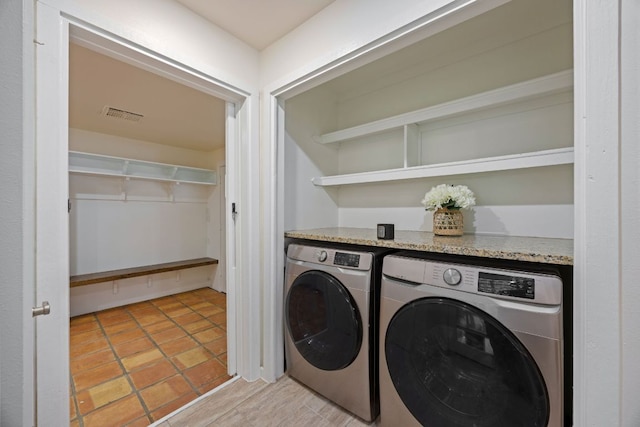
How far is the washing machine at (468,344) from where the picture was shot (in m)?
0.86

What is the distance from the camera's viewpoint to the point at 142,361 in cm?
210

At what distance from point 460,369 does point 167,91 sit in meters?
2.81

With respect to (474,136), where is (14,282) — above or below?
below

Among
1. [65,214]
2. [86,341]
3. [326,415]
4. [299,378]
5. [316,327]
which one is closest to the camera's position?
[65,214]

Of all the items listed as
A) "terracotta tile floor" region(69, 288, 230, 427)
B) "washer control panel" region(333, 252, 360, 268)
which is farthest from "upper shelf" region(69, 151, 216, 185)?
"washer control panel" region(333, 252, 360, 268)

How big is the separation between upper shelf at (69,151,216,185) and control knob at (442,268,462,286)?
3.80 metres

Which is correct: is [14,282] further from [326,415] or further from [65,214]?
[326,415]

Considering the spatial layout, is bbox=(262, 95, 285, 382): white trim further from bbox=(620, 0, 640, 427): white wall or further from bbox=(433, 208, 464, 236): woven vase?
bbox=(620, 0, 640, 427): white wall

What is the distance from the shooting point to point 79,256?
3137mm

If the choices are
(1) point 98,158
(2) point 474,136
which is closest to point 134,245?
(1) point 98,158

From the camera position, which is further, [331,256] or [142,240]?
[142,240]

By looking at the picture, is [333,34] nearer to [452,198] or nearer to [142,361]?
[452,198]

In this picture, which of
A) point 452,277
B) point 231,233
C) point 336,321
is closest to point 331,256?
point 336,321

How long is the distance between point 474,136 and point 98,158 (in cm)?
402
